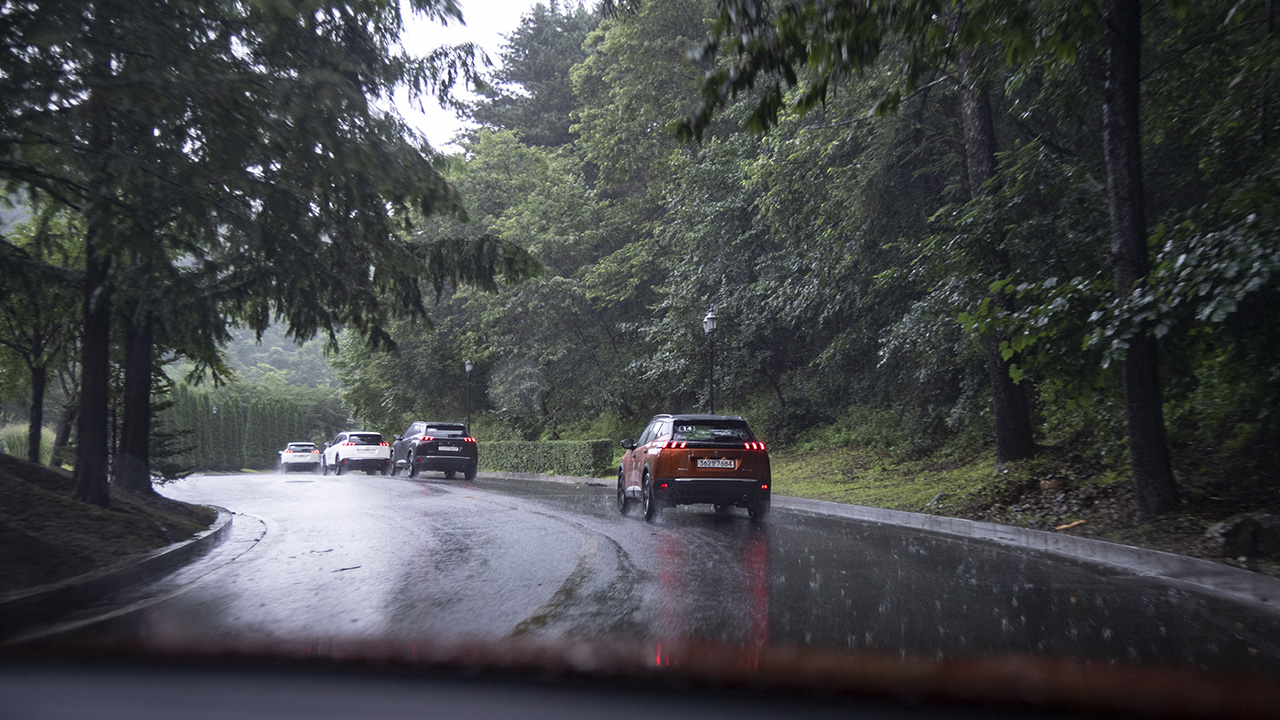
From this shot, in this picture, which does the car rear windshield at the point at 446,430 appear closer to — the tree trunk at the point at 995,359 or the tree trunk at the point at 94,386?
the tree trunk at the point at 94,386

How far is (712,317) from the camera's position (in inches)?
854

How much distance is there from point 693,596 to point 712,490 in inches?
248

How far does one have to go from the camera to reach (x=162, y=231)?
910cm

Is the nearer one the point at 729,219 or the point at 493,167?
the point at 729,219

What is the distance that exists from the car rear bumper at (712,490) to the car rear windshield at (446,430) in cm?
1811

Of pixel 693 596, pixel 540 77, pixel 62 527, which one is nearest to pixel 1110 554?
pixel 693 596

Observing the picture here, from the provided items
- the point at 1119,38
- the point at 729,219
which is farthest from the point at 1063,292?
the point at 729,219

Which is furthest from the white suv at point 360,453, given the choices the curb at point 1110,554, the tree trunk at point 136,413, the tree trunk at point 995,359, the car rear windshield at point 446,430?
the tree trunk at point 995,359

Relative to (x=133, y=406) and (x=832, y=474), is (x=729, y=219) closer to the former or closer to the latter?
(x=832, y=474)

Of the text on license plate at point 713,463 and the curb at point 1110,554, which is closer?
the curb at point 1110,554

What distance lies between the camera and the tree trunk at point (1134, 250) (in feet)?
33.6

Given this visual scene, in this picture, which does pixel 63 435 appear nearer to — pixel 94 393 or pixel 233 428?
pixel 94 393

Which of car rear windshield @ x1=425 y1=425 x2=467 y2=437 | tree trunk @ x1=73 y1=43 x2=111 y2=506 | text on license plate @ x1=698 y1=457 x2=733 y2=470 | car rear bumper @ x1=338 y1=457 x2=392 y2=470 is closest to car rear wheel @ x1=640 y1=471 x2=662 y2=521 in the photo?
text on license plate @ x1=698 y1=457 x2=733 y2=470

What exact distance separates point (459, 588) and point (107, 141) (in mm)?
5286
